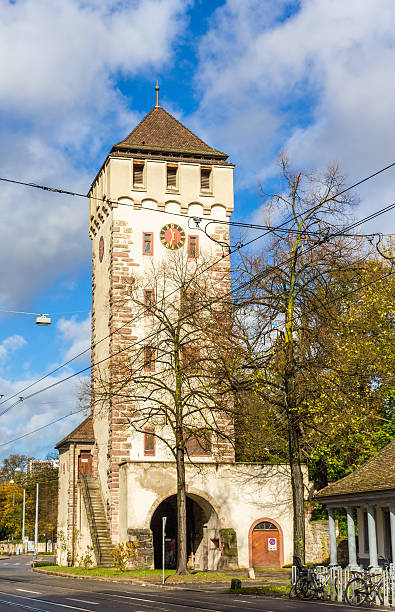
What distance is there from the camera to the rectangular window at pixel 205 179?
46562mm

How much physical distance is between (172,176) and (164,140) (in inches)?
84.9

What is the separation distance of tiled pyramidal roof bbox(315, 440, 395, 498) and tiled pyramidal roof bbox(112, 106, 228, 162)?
23.9 m

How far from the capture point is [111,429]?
41.9 metres

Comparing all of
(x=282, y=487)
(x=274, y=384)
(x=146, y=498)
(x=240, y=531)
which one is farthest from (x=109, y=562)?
(x=274, y=384)

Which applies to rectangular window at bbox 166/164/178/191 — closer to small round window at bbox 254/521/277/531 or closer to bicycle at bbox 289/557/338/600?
small round window at bbox 254/521/277/531

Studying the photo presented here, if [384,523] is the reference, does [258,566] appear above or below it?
below

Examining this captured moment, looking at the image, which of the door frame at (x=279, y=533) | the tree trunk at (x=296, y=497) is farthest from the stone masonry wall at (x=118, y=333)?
the tree trunk at (x=296, y=497)

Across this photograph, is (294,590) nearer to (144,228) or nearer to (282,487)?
(282,487)

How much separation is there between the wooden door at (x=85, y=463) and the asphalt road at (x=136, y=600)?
14643 mm

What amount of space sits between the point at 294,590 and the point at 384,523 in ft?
12.0

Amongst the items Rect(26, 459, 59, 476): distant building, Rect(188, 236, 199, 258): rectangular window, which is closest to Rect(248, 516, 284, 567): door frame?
Rect(188, 236, 199, 258): rectangular window

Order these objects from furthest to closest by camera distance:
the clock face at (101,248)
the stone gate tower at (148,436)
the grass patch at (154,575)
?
the clock face at (101,248) < the stone gate tower at (148,436) < the grass patch at (154,575)

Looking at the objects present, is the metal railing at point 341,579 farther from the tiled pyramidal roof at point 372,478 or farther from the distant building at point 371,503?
the tiled pyramidal roof at point 372,478

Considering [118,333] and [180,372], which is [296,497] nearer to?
[180,372]
